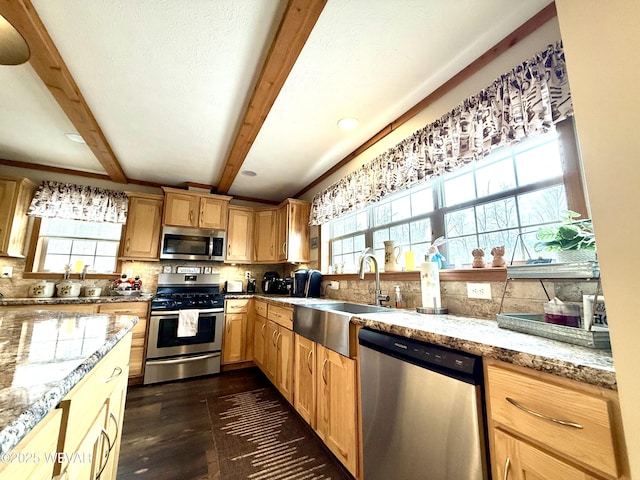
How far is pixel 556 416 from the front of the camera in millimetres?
641

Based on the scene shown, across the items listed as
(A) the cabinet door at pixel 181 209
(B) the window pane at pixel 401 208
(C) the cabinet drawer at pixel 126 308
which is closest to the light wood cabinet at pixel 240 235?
(A) the cabinet door at pixel 181 209

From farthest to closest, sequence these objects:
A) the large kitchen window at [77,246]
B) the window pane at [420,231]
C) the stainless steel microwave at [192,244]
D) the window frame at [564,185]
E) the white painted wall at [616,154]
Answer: the stainless steel microwave at [192,244] → the large kitchen window at [77,246] → the window pane at [420,231] → the window frame at [564,185] → the white painted wall at [616,154]

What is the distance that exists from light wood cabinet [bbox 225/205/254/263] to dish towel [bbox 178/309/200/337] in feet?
3.13

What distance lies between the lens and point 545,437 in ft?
2.15

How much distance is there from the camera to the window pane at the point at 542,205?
131 centimetres

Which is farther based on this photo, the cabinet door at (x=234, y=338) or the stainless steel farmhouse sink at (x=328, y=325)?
the cabinet door at (x=234, y=338)

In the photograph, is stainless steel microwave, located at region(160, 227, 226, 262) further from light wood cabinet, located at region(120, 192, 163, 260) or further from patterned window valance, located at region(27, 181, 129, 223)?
patterned window valance, located at region(27, 181, 129, 223)

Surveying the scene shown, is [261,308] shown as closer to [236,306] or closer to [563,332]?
[236,306]

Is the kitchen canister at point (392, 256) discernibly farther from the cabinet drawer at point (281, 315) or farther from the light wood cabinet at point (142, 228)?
the light wood cabinet at point (142, 228)

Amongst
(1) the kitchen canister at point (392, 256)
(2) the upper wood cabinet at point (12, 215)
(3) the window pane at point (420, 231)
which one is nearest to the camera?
(3) the window pane at point (420, 231)

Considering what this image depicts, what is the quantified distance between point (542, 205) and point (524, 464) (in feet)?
4.00

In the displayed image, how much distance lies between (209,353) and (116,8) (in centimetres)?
305

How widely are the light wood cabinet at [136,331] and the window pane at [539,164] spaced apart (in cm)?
357

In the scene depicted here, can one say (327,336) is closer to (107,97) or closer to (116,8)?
(116,8)
